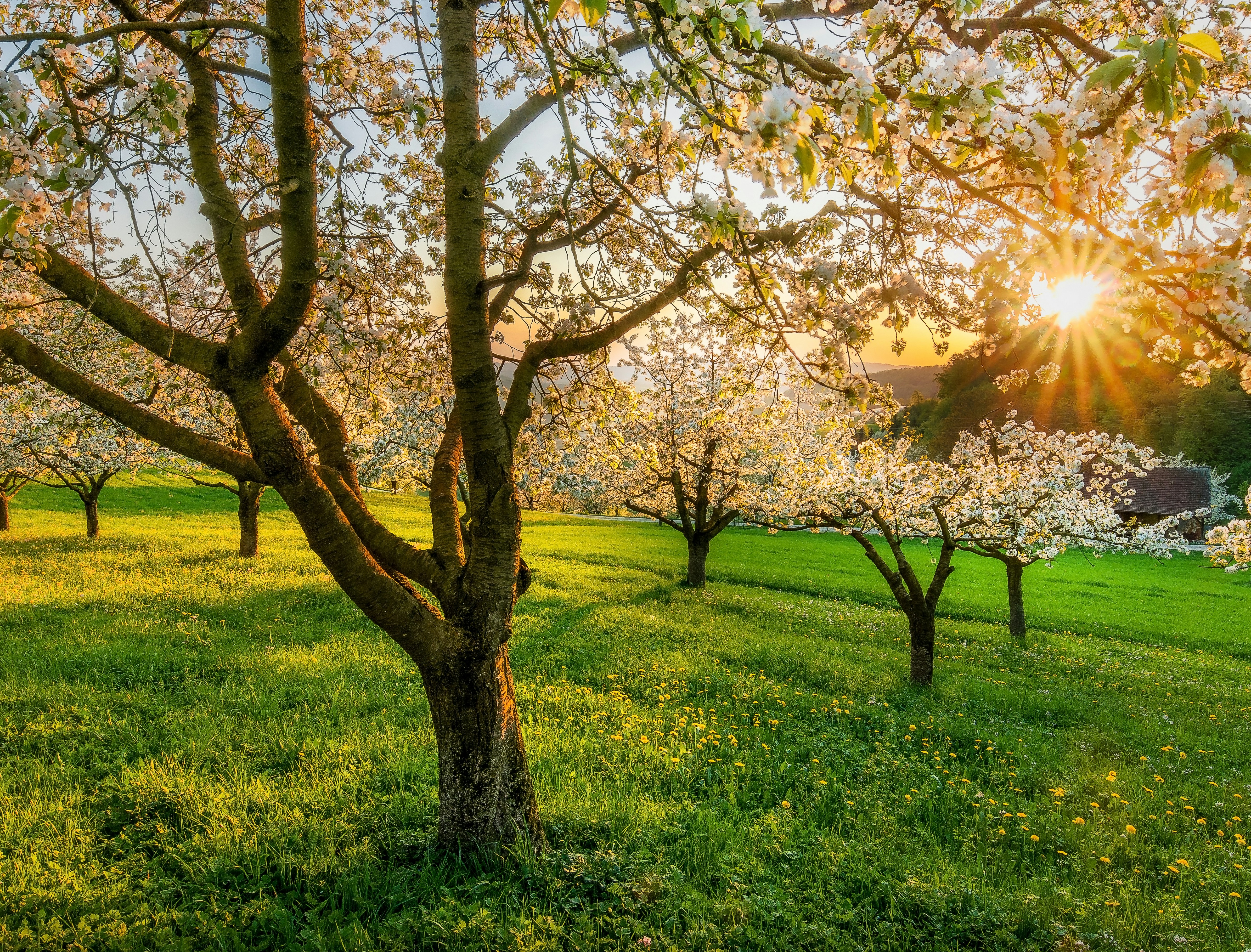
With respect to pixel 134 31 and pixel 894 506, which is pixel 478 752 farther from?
pixel 894 506

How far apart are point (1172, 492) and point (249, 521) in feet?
230

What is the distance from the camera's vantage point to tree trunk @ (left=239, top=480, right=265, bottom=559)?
57.4ft

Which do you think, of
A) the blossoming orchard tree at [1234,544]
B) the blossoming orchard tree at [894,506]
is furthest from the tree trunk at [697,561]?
the blossoming orchard tree at [1234,544]

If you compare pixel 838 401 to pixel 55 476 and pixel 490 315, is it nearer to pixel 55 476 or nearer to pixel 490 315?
pixel 490 315

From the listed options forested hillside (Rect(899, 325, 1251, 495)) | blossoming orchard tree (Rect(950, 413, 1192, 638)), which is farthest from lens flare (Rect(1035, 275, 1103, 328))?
forested hillside (Rect(899, 325, 1251, 495))

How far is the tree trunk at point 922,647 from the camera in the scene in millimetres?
10875

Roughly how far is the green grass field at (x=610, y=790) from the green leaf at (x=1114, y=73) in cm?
461

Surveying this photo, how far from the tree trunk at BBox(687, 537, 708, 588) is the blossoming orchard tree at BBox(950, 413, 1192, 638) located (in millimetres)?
8492

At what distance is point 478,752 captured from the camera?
12.9 feet

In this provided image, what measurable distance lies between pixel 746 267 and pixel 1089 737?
10.3 meters

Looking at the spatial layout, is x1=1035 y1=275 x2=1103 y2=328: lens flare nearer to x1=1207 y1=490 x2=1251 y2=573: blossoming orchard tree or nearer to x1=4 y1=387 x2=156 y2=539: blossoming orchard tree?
x1=1207 y1=490 x2=1251 y2=573: blossoming orchard tree

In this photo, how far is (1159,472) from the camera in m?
52.2

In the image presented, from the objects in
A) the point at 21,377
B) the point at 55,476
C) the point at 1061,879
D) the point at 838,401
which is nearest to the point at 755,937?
the point at 1061,879

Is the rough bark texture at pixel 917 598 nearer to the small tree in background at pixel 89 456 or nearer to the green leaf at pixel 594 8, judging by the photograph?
the green leaf at pixel 594 8
